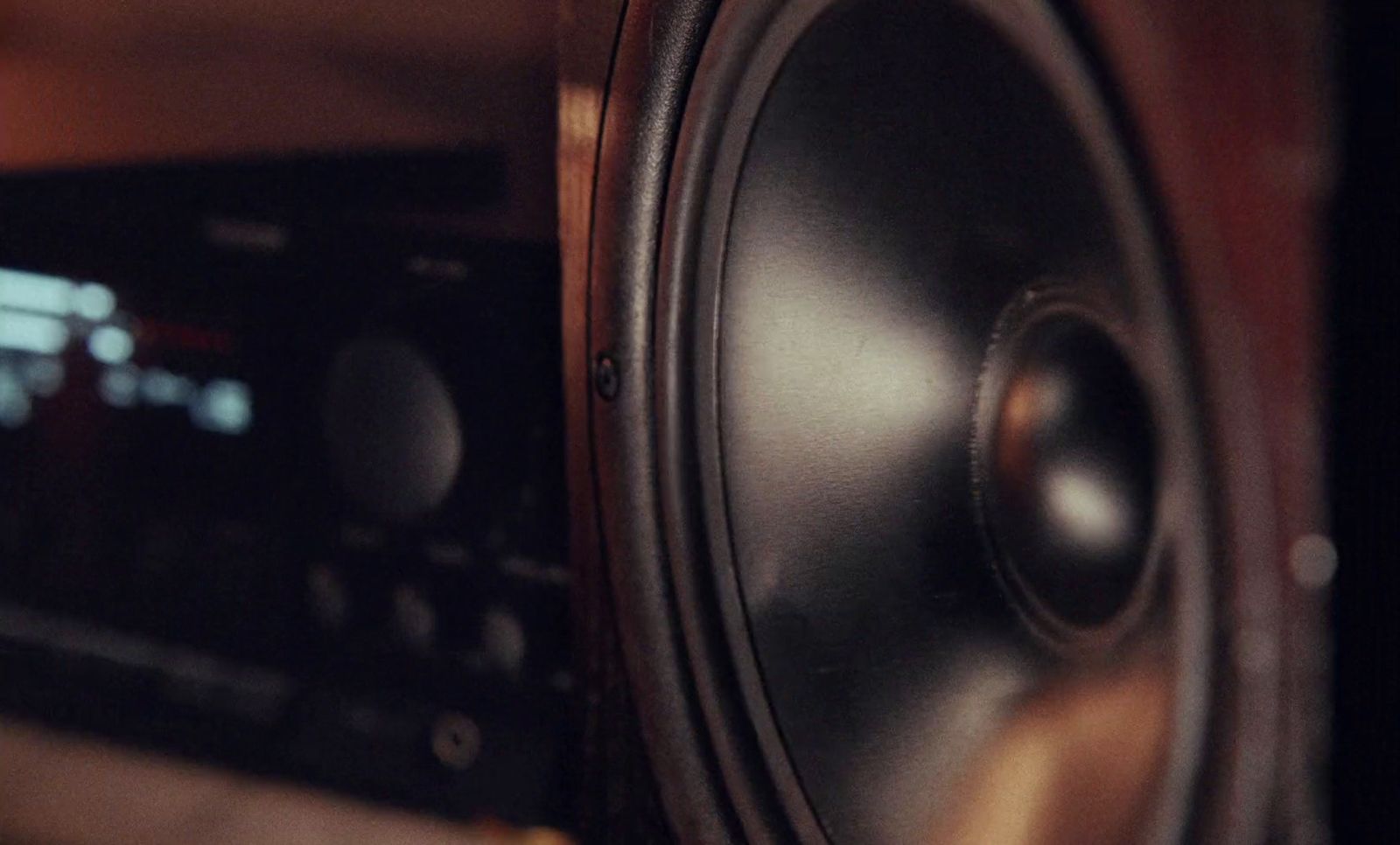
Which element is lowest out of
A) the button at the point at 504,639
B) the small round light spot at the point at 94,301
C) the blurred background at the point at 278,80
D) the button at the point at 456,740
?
the button at the point at 456,740

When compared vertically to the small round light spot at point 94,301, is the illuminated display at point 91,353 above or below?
below

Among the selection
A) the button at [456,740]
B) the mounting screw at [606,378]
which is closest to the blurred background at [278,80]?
the mounting screw at [606,378]

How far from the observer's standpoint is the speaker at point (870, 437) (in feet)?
1.06

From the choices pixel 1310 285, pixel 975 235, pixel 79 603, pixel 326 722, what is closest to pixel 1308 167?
pixel 1310 285

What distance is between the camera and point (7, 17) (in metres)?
0.70

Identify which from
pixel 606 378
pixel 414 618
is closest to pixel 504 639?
pixel 414 618

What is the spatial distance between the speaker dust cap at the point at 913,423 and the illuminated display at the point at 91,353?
293mm

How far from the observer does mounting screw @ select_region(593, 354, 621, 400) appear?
1.41 feet

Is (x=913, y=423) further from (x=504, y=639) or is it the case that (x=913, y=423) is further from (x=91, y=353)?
(x=91, y=353)

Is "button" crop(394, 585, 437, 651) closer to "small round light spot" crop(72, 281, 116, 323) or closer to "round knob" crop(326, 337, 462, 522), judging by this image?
"round knob" crop(326, 337, 462, 522)

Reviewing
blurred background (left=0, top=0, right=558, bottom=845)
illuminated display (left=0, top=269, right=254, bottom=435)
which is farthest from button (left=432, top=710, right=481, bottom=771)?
illuminated display (left=0, top=269, right=254, bottom=435)

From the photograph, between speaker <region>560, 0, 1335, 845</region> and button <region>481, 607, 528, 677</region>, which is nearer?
speaker <region>560, 0, 1335, 845</region>

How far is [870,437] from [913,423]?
1cm

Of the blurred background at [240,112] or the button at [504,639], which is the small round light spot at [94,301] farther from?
the button at [504,639]
